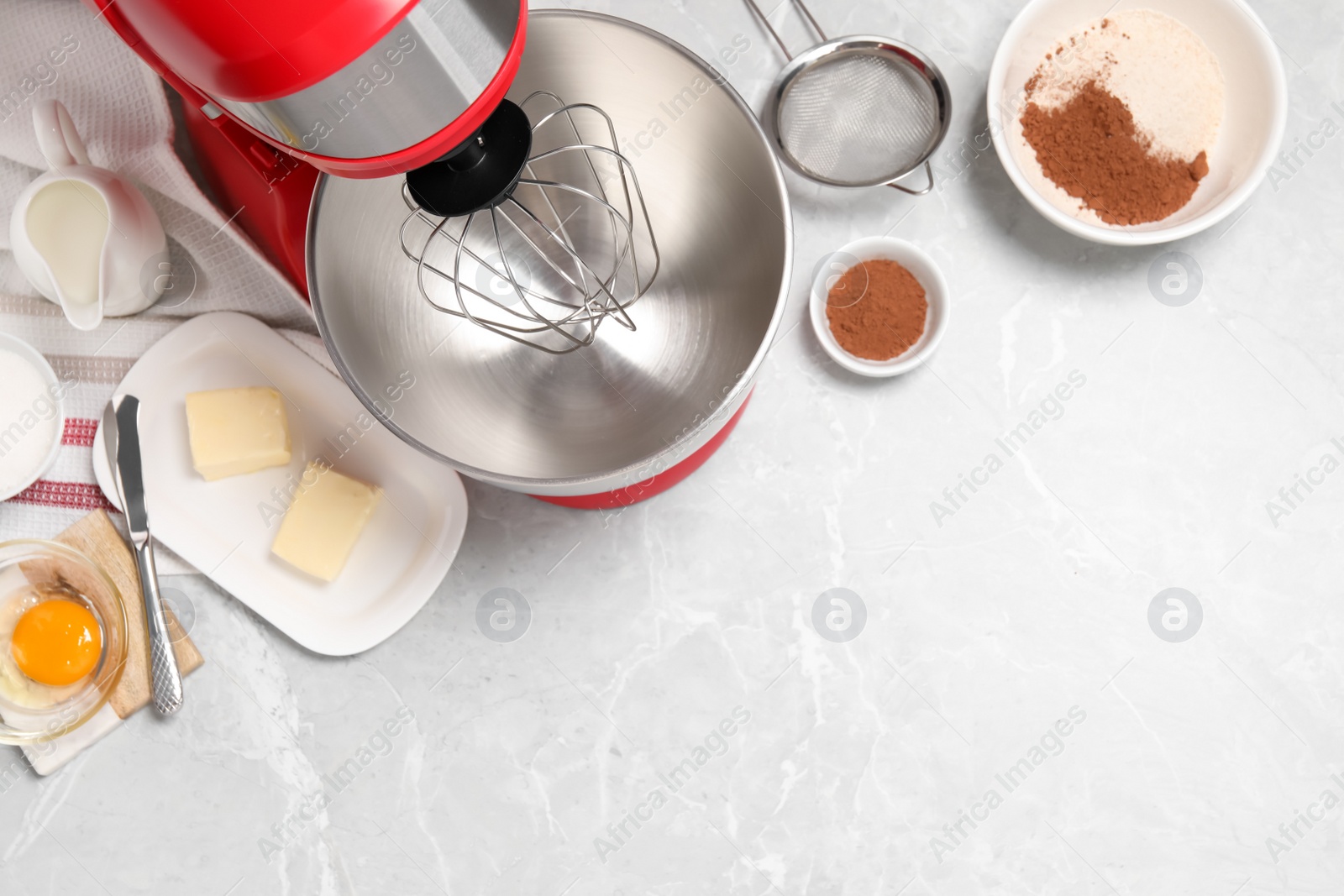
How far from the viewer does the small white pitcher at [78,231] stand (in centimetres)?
78

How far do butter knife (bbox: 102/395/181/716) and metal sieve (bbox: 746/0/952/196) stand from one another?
66 cm

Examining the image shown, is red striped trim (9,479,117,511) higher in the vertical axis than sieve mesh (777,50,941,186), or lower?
lower

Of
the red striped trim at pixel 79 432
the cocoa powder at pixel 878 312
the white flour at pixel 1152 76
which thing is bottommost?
the red striped trim at pixel 79 432

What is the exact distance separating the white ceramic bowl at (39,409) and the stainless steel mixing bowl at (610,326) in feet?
1.10

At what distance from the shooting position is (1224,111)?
34.8 inches

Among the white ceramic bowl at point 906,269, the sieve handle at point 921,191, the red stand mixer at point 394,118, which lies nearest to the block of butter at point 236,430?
the red stand mixer at point 394,118

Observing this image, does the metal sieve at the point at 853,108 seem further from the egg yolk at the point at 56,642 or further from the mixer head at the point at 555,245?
the egg yolk at the point at 56,642

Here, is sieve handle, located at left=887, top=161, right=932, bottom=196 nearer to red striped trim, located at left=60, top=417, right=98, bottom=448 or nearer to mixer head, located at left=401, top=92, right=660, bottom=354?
mixer head, located at left=401, top=92, right=660, bottom=354

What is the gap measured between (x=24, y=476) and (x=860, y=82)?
0.86m

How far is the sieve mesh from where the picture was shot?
907 mm

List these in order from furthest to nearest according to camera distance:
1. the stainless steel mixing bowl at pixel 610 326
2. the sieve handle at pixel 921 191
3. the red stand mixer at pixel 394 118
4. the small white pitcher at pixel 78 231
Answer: the sieve handle at pixel 921 191, the small white pitcher at pixel 78 231, the stainless steel mixing bowl at pixel 610 326, the red stand mixer at pixel 394 118

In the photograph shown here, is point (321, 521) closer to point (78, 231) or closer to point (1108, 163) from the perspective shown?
point (78, 231)

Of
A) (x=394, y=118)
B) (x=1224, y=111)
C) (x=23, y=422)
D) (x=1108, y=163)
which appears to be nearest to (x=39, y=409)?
(x=23, y=422)

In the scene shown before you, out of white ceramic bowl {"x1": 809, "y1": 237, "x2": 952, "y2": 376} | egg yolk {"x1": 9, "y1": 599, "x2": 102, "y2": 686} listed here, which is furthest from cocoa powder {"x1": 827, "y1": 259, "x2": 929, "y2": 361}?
egg yolk {"x1": 9, "y1": 599, "x2": 102, "y2": 686}
